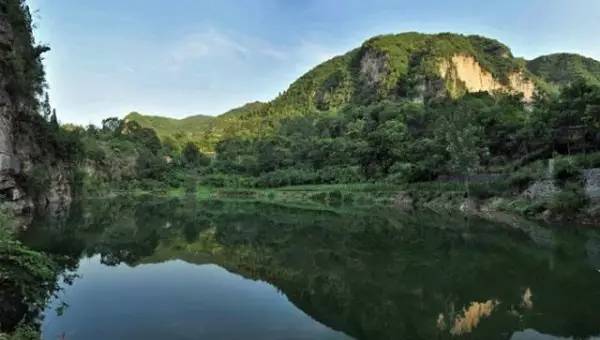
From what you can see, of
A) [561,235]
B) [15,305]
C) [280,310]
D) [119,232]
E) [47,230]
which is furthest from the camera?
[119,232]

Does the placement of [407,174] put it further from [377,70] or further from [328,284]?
[377,70]

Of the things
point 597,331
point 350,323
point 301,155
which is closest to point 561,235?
point 597,331

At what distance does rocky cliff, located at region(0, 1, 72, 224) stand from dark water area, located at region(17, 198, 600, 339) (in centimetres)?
332

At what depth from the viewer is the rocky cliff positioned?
87.7 feet

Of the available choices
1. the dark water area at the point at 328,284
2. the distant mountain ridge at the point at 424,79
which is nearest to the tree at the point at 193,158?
the distant mountain ridge at the point at 424,79

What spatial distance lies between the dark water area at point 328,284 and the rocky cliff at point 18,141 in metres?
3.32

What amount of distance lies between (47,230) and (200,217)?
1745cm

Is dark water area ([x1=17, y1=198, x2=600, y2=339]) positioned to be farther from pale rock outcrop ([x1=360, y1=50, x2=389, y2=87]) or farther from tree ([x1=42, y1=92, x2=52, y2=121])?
pale rock outcrop ([x1=360, y1=50, x2=389, y2=87])

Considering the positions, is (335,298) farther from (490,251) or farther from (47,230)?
(47,230)

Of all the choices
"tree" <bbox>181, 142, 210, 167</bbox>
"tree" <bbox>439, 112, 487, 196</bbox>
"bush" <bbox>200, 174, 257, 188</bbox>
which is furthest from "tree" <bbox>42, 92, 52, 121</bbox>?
"tree" <bbox>181, 142, 210, 167</bbox>

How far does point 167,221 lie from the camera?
41.2 m

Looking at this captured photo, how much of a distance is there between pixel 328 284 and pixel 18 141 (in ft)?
95.6

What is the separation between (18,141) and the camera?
119 feet

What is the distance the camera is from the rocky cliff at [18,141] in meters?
26.7
